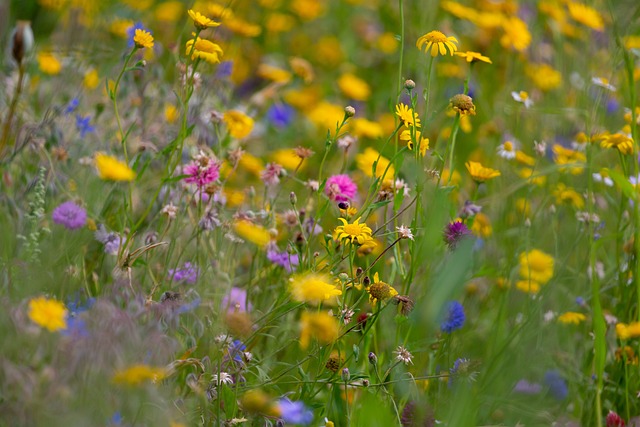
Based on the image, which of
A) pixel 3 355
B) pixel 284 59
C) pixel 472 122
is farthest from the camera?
pixel 284 59

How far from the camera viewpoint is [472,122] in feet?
10.6

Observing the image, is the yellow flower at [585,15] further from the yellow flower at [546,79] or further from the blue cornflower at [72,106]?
the blue cornflower at [72,106]

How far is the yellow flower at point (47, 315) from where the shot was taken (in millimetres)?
1126

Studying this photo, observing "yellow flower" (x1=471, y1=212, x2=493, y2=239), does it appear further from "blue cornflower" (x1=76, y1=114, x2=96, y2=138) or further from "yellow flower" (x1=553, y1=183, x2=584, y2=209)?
"blue cornflower" (x1=76, y1=114, x2=96, y2=138)

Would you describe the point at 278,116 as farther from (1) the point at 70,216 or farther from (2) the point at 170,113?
(1) the point at 70,216

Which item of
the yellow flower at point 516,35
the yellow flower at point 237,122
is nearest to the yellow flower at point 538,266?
the yellow flower at point 237,122

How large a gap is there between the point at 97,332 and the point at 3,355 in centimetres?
12

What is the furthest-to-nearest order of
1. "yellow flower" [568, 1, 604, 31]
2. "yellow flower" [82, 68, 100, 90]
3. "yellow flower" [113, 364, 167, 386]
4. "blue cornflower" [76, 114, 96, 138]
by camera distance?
"yellow flower" [568, 1, 604, 31]
"yellow flower" [82, 68, 100, 90]
"blue cornflower" [76, 114, 96, 138]
"yellow flower" [113, 364, 167, 386]

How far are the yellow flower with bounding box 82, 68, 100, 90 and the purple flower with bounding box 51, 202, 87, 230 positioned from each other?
0.87 metres

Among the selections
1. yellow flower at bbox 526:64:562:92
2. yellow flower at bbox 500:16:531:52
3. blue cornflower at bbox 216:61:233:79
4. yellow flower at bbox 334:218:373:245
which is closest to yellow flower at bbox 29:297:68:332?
yellow flower at bbox 334:218:373:245

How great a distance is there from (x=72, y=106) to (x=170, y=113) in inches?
10.8

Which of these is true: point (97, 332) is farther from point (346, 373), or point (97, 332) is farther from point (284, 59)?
point (284, 59)

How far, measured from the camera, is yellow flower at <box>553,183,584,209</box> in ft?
6.86

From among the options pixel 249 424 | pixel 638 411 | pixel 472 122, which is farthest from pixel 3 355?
pixel 472 122
